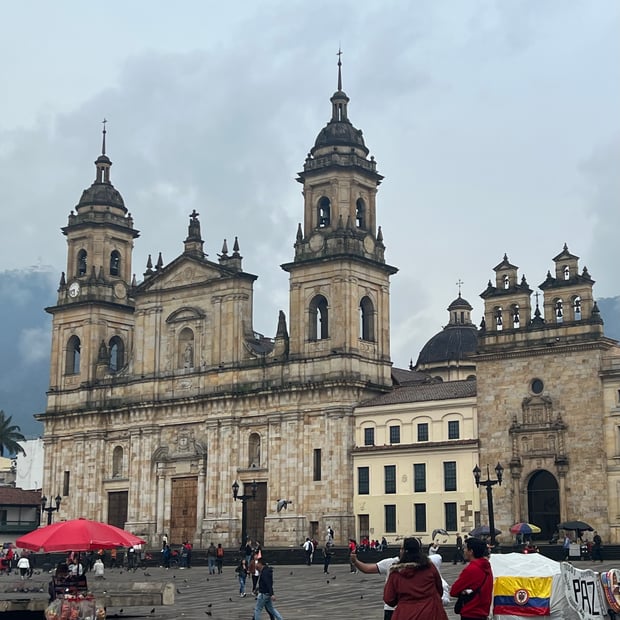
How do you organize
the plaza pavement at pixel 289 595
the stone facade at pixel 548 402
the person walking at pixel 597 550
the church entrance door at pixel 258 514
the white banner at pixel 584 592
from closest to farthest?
1. the white banner at pixel 584 592
2. the plaza pavement at pixel 289 595
3. the person walking at pixel 597 550
4. the stone facade at pixel 548 402
5. the church entrance door at pixel 258 514

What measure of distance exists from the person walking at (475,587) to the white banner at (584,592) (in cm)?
502

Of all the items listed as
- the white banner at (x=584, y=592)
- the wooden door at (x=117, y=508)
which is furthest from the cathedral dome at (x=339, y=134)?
the white banner at (x=584, y=592)

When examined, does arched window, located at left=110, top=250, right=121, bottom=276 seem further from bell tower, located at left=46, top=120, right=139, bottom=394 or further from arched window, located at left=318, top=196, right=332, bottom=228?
arched window, located at left=318, top=196, right=332, bottom=228

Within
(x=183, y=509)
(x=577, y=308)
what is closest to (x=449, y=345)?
(x=183, y=509)

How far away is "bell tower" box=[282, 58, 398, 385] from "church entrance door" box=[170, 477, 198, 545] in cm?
1072

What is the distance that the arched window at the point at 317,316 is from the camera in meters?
68.1

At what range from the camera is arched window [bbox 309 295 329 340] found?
68.1 meters

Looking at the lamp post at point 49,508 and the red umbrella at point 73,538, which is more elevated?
the lamp post at point 49,508

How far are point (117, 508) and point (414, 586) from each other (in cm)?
6308

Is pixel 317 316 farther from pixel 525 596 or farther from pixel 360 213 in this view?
pixel 525 596

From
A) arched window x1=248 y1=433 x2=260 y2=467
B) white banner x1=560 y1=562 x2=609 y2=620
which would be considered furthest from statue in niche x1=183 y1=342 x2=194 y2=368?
white banner x1=560 y1=562 x2=609 y2=620

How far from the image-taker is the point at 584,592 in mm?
20094

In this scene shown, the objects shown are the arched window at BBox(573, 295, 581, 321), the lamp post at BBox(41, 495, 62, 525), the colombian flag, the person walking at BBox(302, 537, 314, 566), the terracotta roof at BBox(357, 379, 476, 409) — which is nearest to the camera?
the colombian flag

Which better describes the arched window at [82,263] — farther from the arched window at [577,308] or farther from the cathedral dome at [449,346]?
the arched window at [577,308]
